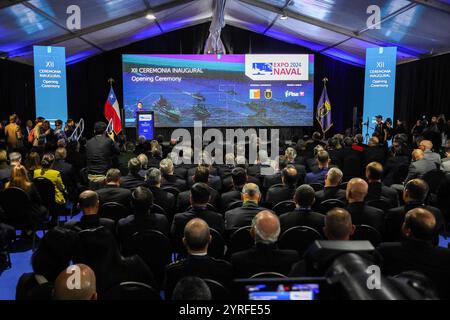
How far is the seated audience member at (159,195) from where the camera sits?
13.5 ft

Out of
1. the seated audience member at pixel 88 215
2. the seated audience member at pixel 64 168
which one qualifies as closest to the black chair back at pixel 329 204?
the seated audience member at pixel 88 215

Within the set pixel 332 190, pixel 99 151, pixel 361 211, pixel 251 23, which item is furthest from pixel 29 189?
pixel 251 23

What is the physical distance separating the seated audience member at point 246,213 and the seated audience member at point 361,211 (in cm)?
77

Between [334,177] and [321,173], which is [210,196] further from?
[321,173]

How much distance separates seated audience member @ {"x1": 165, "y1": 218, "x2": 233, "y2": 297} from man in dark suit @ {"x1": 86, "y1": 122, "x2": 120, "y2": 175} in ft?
13.3

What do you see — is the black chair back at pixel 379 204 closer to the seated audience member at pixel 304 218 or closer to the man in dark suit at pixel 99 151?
the seated audience member at pixel 304 218

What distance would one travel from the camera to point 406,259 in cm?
240

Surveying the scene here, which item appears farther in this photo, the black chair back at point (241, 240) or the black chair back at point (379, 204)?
the black chair back at point (379, 204)

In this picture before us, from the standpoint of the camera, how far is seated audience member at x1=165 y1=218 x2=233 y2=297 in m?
2.23

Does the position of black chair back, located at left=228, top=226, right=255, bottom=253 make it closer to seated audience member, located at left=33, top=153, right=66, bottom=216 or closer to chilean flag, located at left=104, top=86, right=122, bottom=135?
seated audience member, located at left=33, top=153, right=66, bottom=216

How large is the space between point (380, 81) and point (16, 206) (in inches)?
363
